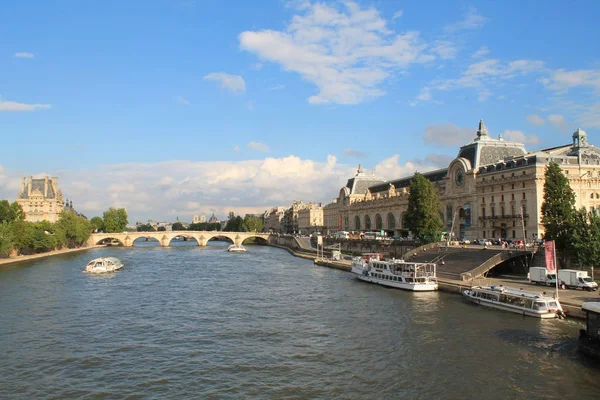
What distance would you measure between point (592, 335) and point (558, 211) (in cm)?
3253

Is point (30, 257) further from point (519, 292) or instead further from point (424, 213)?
point (519, 292)

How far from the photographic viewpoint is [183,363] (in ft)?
98.2

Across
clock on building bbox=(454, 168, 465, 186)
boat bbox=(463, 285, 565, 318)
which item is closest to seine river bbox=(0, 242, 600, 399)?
boat bbox=(463, 285, 565, 318)

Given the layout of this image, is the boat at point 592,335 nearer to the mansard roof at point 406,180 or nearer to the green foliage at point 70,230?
the mansard roof at point 406,180

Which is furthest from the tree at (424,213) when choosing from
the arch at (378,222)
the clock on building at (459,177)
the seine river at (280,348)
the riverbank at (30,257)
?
the riverbank at (30,257)

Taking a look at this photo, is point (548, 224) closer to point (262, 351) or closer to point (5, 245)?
point (262, 351)

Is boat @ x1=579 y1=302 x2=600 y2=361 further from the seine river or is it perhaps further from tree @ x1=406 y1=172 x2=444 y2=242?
tree @ x1=406 y1=172 x2=444 y2=242

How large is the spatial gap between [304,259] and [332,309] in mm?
70244

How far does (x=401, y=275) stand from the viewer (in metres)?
60.7

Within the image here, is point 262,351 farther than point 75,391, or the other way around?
point 262,351

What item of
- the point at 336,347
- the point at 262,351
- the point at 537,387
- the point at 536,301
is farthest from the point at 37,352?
the point at 536,301

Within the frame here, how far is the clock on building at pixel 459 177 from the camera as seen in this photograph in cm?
10169

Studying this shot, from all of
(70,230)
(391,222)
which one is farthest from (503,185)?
(70,230)

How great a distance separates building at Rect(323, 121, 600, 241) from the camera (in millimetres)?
81438
